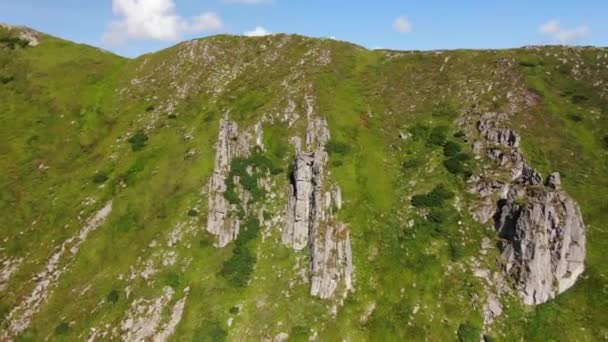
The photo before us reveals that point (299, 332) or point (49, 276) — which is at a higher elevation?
point (49, 276)

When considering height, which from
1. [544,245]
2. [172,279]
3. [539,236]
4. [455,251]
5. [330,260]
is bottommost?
[172,279]

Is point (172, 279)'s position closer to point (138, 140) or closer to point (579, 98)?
point (138, 140)

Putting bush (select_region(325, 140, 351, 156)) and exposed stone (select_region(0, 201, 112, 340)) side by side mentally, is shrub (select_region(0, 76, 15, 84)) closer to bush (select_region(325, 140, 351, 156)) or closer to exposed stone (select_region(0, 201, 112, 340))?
exposed stone (select_region(0, 201, 112, 340))

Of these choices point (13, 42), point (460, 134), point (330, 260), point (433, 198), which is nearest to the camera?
point (330, 260)

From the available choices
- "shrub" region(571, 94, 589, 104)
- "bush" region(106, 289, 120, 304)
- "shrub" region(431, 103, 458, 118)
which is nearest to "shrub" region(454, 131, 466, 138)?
"shrub" region(431, 103, 458, 118)

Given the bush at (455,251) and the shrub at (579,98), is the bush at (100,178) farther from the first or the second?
the shrub at (579,98)

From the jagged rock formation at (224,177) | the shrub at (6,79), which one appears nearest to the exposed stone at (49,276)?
the jagged rock formation at (224,177)

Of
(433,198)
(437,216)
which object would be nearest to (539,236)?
(437,216)

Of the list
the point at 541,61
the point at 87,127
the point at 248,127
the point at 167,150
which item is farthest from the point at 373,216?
the point at 87,127
